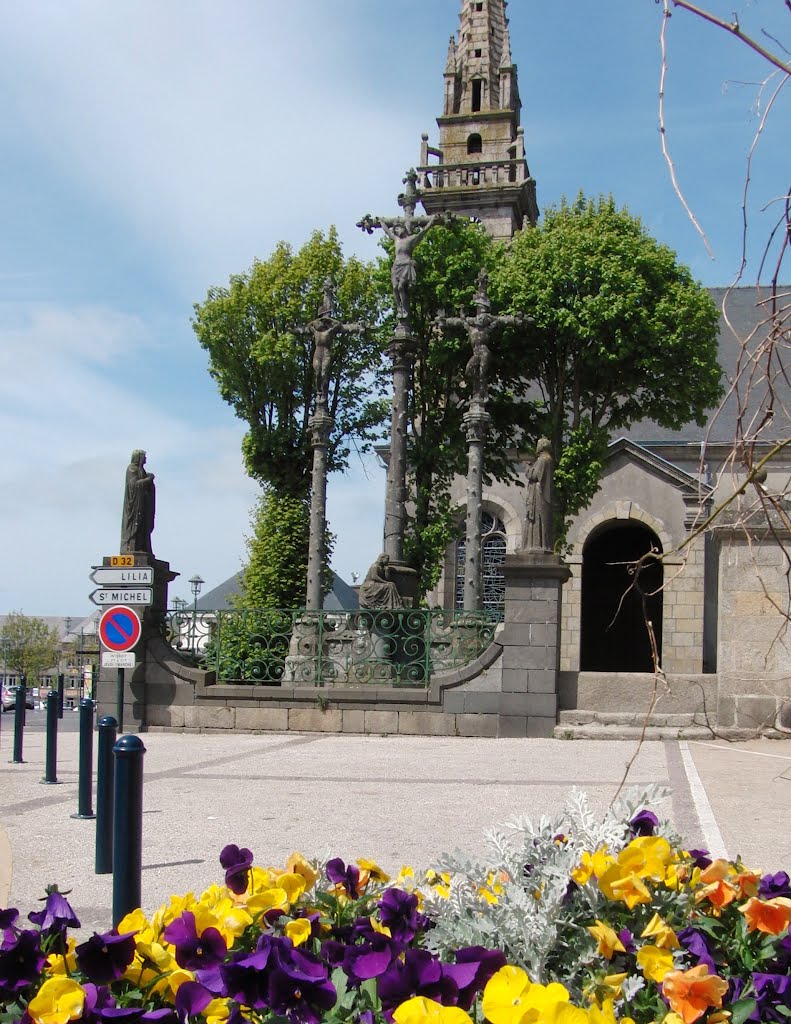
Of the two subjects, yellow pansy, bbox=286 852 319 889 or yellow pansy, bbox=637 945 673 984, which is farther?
yellow pansy, bbox=286 852 319 889

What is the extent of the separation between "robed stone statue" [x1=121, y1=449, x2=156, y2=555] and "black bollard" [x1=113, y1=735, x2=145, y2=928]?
11658 mm

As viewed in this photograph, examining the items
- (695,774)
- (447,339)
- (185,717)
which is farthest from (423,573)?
(695,774)

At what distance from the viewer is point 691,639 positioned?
28562mm

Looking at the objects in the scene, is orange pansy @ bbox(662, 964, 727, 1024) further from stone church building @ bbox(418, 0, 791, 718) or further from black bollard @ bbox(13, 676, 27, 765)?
stone church building @ bbox(418, 0, 791, 718)

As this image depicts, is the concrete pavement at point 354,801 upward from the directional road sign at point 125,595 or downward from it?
downward

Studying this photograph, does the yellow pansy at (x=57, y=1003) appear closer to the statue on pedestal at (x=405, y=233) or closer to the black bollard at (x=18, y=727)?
the black bollard at (x=18, y=727)

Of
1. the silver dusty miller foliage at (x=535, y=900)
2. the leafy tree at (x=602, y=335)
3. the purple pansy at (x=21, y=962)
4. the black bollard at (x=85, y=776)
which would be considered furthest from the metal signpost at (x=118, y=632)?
the leafy tree at (x=602, y=335)

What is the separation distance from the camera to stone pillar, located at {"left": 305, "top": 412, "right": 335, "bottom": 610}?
24250 mm

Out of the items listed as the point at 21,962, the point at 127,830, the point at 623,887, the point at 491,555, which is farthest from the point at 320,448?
the point at 21,962

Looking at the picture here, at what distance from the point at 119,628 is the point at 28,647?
81948 millimetres

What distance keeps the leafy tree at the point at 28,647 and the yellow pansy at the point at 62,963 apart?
281ft

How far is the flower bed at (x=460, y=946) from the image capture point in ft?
6.99

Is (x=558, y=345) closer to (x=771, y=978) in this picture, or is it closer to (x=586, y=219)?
(x=586, y=219)

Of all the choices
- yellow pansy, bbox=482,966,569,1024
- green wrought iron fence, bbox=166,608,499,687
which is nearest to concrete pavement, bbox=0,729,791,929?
yellow pansy, bbox=482,966,569,1024
